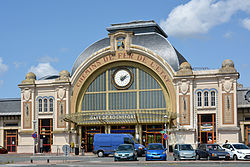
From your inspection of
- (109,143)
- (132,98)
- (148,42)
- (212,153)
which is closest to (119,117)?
(132,98)

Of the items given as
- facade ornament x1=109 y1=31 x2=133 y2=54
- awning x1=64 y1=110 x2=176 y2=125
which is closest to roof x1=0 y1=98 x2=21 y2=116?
awning x1=64 y1=110 x2=176 y2=125

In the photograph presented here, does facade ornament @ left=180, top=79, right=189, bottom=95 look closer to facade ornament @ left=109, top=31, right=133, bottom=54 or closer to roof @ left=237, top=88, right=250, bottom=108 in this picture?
roof @ left=237, top=88, right=250, bottom=108

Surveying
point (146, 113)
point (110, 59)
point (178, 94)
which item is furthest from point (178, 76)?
point (110, 59)

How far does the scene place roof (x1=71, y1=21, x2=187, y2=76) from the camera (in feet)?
189

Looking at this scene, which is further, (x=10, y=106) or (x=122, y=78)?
(x=10, y=106)

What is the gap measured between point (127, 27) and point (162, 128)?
15658 mm

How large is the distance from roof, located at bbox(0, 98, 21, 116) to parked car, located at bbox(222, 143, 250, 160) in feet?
113

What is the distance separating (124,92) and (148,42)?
7128mm

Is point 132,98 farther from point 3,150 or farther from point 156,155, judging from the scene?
point 156,155

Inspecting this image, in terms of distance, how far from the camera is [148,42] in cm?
5953

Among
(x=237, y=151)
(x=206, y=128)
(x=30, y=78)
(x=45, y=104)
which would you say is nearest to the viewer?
(x=237, y=151)

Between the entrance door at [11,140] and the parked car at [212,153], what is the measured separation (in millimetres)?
32036

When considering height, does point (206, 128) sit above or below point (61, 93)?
below

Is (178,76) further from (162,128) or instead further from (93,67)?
(93,67)
